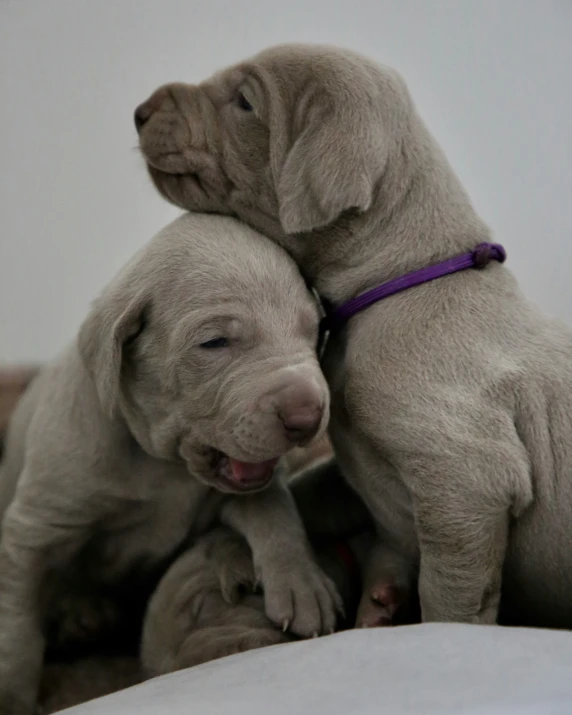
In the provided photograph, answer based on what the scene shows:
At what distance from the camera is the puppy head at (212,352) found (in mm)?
1421

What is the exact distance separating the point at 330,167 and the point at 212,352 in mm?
421

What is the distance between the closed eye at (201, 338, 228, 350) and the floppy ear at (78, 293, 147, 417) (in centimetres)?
16

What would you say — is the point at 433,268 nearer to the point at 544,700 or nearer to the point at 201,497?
the point at 201,497

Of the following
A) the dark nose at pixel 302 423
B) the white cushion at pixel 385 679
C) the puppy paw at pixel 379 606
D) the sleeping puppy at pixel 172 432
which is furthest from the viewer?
the puppy paw at pixel 379 606

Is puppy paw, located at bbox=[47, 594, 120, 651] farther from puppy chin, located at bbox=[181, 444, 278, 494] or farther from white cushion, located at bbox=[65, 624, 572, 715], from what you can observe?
white cushion, located at bbox=[65, 624, 572, 715]

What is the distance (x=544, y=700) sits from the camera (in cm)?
90

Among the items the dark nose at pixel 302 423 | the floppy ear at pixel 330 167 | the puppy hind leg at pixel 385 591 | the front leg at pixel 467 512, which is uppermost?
the floppy ear at pixel 330 167

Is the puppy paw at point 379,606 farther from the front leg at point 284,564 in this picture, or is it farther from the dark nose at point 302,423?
the dark nose at point 302,423

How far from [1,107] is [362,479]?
231cm

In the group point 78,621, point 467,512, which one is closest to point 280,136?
point 467,512

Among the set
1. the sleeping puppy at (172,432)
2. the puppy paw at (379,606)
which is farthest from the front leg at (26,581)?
the puppy paw at (379,606)

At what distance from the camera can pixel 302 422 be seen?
4.50 feet

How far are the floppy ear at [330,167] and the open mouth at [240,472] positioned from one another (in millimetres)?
466

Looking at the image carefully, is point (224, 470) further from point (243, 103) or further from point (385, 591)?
point (243, 103)
